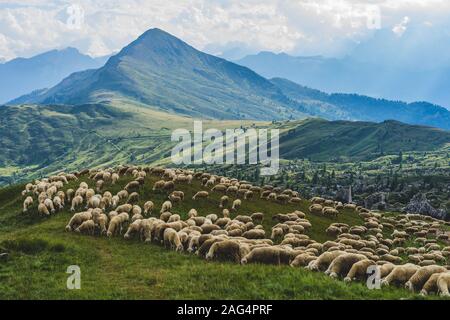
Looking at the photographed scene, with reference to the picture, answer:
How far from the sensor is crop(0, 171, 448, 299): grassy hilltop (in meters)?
18.7

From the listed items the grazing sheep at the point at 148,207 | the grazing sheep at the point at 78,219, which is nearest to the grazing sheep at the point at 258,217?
the grazing sheep at the point at 148,207

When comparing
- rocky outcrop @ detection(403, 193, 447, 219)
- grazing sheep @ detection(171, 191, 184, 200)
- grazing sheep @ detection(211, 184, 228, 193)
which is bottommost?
rocky outcrop @ detection(403, 193, 447, 219)

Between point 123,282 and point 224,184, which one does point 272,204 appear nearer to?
point 224,184

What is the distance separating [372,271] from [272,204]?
33794 mm

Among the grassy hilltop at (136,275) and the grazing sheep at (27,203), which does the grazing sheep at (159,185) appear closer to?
the grazing sheep at (27,203)

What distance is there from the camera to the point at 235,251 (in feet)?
86.0

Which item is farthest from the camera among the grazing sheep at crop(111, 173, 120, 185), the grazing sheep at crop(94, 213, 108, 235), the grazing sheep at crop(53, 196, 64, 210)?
the grazing sheep at crop(111, 173, 120, 185)

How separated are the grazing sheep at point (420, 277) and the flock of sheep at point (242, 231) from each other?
0.15 ft

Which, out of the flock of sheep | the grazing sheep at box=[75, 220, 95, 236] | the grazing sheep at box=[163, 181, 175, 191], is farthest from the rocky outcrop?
the grazing sheep at box=[75, 220, 95, 236]

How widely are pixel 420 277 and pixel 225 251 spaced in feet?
34.4

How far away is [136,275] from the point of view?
2273 cm

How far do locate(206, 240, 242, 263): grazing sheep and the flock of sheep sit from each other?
0.06 metres

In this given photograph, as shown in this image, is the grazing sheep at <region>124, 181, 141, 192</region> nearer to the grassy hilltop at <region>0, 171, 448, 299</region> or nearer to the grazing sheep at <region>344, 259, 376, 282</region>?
the grassy hilltop at <region>0, 171, 448, 299</region>
